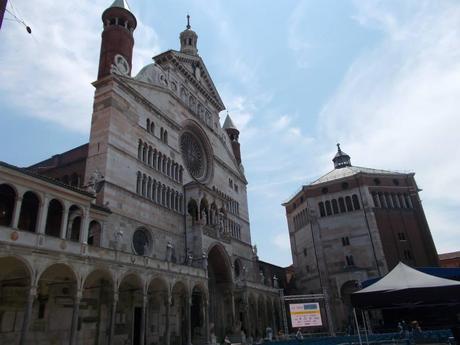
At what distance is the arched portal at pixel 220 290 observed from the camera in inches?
1344

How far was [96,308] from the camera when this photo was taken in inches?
862

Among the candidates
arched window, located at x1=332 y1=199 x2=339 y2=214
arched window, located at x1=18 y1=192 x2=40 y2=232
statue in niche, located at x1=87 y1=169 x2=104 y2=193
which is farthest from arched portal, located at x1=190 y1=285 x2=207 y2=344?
arched window, located at x1=332 y1=199 x2=339 y2=214

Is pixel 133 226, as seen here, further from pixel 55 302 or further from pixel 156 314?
pixel 55 302

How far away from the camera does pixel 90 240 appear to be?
931 inches

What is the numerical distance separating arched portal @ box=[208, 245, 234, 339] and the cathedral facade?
11 cm

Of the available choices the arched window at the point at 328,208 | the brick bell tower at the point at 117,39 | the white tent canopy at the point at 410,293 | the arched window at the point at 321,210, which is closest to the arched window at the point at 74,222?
the brick bell tower at the point at 117,39

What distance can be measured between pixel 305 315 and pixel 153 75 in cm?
2717

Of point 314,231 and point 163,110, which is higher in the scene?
point 163,110

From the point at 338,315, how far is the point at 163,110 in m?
31.6

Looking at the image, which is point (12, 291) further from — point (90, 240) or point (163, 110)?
point (163, 110)

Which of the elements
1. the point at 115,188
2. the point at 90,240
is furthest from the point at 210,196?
the point at 90,240

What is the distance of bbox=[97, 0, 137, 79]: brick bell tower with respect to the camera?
30.9 meters

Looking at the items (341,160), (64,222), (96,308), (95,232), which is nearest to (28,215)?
(64,222)

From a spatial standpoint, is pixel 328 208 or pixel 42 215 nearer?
pixel 42 215
